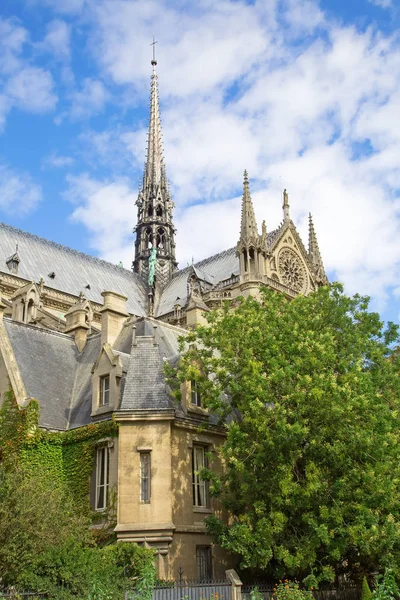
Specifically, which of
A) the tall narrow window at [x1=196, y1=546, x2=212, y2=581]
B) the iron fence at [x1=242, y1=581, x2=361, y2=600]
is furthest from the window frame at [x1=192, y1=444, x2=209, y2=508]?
the iron fence at [x1=242, y1=581, x2=361, y2=600]

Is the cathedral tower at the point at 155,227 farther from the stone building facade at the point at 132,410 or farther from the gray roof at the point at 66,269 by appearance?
the stone building facade at the point at 132,410

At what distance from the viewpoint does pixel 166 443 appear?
24.6 metres

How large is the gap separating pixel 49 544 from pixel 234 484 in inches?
253

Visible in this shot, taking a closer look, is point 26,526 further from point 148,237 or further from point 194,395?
point 148,237

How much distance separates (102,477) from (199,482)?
11.3ft

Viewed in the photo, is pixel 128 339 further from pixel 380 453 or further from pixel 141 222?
pixel 141 222

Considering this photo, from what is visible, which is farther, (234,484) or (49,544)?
(234,484)

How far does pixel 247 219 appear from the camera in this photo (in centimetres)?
6450

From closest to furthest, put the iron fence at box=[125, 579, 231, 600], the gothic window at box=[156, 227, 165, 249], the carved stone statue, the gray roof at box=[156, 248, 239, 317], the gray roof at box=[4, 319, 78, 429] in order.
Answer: the iron fence at box=[125, 579, 231, 600] < the gray roof at box=[4, 319, 78, 429] < the gray roof at box=[156, 248, 239, 317] < the carved stone statue < the gothic window at box=[156, 227, 165, 249]

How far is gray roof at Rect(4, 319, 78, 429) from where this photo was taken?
27250mm

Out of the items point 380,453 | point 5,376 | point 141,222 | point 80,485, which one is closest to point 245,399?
point 380,453

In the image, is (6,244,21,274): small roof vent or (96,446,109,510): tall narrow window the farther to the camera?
(6,244,21,274): small roof vent

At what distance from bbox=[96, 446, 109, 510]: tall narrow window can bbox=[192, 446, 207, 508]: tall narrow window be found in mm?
3106

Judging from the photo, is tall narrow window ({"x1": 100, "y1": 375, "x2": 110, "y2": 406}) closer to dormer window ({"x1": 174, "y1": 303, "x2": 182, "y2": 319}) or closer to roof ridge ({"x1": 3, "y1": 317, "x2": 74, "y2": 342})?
roof ridge ({"x1": 3, "y1": 317, "x2": 74, "y2": 342})
